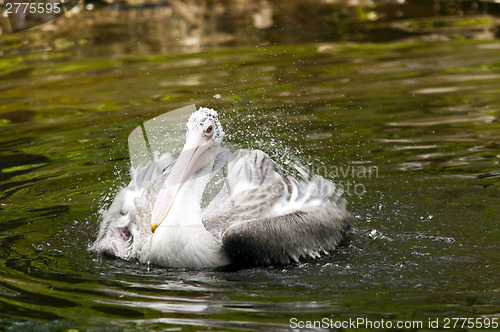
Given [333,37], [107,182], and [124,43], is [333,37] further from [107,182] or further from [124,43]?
[107,182]

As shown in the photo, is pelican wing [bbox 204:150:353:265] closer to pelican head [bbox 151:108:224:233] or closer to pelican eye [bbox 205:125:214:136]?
pelican head [bbox 151:108:224:233]

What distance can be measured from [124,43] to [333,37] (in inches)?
Result: 145

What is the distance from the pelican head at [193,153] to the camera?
5573 millimetres

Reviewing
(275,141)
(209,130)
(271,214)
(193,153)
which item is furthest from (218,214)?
(275,141)

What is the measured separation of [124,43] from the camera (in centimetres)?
1364

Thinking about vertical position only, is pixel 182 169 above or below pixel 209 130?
below

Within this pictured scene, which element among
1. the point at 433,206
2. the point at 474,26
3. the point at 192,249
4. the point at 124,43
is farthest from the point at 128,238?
the point at 474,26

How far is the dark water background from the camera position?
4.88 meters

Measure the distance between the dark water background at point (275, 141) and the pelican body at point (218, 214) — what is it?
0.52 ft

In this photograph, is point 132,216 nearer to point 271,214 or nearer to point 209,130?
point 209,130

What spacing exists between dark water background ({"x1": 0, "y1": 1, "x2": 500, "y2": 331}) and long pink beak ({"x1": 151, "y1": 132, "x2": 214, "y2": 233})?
447 mm

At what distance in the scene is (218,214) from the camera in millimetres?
6133

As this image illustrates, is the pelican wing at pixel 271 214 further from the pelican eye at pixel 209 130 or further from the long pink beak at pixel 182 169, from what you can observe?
the pelican eye at pixel 209 130

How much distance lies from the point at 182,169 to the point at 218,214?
569 mm
